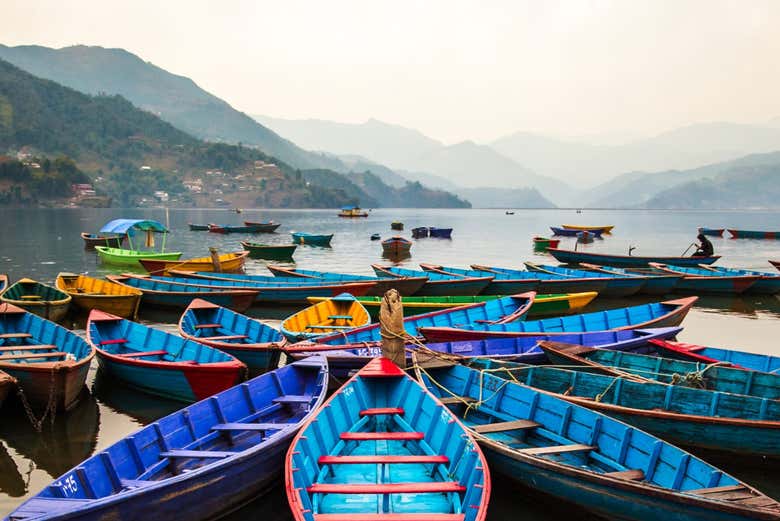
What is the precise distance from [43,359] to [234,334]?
4923mm

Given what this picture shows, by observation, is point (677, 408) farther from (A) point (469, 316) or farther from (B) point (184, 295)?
(B) point (184, 295)

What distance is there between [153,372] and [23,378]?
2.53m

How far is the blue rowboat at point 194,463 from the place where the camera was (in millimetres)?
5891

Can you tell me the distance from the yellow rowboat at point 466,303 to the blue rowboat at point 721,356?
6.82 m

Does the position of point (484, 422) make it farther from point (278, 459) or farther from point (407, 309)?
point (407, 309)

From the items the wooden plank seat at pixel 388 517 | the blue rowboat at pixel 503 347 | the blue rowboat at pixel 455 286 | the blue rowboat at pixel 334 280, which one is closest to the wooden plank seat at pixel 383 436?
the wooden plank seat at pixel 388 517

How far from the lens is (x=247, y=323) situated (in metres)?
15.3

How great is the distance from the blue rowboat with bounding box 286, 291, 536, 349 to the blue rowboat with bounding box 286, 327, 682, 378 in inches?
61.4

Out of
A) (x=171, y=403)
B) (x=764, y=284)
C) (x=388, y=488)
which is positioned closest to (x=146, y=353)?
(x=171, y=403)

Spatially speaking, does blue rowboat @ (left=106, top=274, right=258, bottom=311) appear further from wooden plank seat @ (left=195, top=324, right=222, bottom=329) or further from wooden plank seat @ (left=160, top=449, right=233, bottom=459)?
wooden plank seat @ (left=160, top=449, right=233, bottom=459)

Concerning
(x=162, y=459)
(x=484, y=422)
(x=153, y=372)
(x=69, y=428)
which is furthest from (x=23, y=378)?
(x=484, y=422)

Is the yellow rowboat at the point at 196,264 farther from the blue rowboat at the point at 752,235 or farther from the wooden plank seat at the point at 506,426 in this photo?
the blue rowboat at the point at 752,235

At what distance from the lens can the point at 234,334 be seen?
15.5 metres

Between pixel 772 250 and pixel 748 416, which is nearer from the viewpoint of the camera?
pixel 748 416
